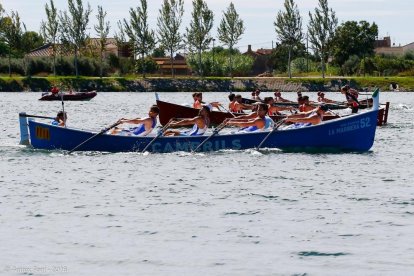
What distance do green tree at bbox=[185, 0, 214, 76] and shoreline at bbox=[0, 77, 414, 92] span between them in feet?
30.9

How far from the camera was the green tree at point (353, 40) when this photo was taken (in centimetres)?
11994

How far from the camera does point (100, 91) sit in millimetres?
99625

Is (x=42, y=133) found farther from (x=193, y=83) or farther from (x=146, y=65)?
(x=146, y=65)

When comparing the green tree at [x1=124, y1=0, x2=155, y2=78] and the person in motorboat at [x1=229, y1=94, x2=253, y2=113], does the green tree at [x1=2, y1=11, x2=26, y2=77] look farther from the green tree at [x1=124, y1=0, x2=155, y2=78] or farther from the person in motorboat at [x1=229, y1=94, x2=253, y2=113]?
the person in motorboat at [x1=229, y1=94, x2=253, y2=113]

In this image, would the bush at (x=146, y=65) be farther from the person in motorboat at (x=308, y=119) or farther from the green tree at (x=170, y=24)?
the person in motorboat at (x=308, y=119)

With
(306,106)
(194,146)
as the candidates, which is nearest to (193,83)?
(306,106)

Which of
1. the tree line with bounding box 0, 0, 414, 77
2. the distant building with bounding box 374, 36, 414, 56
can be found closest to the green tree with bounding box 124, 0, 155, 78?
the tree line with bounding box 0, 0, 414, 77

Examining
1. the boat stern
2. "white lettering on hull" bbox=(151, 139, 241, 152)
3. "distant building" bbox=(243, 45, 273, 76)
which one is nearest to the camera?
"white lettering on hull" bbox=(151, 139, 241, 152)

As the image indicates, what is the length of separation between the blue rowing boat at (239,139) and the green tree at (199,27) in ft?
268

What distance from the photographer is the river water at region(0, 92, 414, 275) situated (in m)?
15.8

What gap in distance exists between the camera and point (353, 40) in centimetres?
12231

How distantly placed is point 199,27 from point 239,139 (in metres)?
84.6

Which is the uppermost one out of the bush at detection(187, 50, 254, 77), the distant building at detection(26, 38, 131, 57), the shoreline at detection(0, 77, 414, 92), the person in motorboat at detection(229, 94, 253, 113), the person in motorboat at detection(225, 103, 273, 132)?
the distant building at detection(26, 38, 131, 57)

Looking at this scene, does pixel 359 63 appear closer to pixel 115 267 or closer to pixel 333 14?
pixel 333 14
